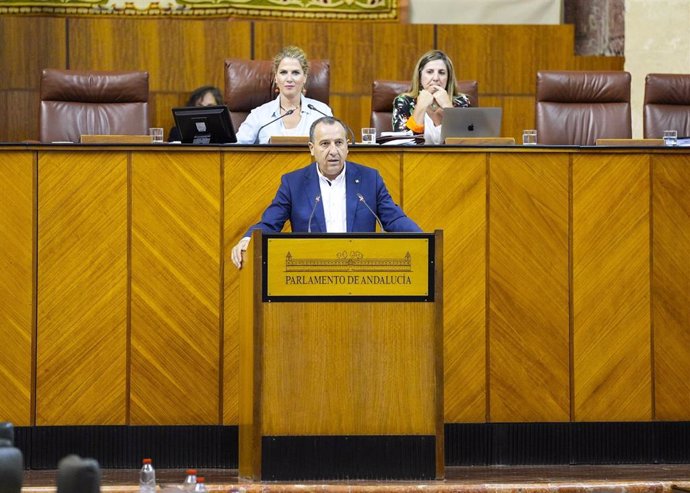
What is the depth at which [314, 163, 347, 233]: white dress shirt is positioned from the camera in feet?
14.8

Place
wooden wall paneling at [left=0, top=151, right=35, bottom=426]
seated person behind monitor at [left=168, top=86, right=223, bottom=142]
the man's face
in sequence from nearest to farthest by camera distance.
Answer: the man's face, wooden wall paneling at [left=0, top=151, right=35, bottom=426], seated person behind monitor at [left=168, top=86, right=223, bottom=142]

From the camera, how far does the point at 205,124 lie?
508 centimetres

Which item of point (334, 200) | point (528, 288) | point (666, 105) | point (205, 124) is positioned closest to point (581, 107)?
point (666, 105)

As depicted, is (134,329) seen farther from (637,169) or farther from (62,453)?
(637,169)

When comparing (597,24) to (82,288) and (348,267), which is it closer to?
(82,288)

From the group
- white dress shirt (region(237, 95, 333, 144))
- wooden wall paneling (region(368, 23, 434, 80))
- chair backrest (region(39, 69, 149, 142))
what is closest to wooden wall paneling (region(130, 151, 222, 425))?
white dress shirt (region(237, 95, 333, 144))

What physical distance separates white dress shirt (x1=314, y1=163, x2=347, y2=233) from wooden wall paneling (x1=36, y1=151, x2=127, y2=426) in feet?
2.64

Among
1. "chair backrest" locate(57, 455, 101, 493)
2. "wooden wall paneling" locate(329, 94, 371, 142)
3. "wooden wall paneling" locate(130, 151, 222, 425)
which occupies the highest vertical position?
"wooden wall paneling" locate(329, 94, 371, 142)

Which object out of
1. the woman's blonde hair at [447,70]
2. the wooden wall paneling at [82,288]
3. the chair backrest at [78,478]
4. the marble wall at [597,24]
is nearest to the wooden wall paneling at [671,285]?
the woman's blonde hair at [447,70]

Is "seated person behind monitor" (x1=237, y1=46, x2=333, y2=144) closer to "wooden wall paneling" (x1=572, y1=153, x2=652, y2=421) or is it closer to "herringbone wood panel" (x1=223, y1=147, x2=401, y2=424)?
"herringbone wood panel" (x1=223, y1=147, x2=401, y2=424)

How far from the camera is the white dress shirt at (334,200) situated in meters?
4.51

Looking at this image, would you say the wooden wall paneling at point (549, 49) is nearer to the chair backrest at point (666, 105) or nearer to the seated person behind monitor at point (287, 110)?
the chair backrest at point (666, 105)

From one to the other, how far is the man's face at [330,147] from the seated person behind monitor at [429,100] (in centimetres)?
119

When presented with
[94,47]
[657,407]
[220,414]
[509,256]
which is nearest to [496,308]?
[509,256]
